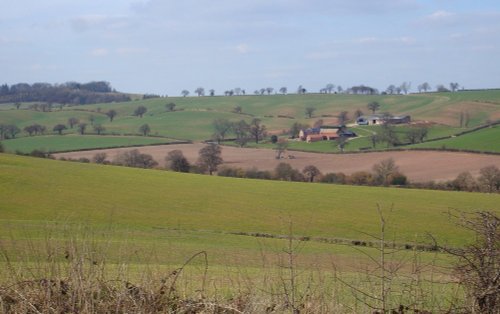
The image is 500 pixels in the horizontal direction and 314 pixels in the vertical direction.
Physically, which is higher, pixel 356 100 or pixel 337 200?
pixel 356 100

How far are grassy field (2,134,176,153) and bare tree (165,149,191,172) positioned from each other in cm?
1955

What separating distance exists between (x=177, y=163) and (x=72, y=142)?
96.7 ft

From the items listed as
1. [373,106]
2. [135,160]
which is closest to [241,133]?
[135,160]

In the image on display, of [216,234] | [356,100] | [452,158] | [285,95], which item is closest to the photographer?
[216,234]

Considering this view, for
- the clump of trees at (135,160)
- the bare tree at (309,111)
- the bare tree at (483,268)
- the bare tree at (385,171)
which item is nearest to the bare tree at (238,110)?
the bare tree at (309,111)

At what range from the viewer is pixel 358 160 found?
268 ft

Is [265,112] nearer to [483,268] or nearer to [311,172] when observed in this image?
[311,172]

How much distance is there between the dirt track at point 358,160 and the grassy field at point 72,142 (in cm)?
465

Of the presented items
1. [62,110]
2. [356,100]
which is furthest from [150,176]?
[356,100]

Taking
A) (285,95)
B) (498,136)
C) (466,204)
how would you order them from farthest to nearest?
(285,95) < (498,136) < (466,204)

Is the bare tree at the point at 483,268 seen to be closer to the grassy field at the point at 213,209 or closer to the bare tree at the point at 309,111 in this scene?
the grassy field at the point at 213,209

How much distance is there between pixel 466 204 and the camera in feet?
161

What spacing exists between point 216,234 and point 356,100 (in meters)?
130

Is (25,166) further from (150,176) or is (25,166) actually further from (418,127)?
(418,127)
